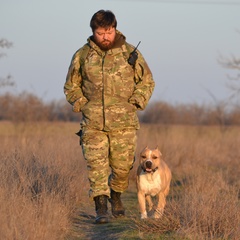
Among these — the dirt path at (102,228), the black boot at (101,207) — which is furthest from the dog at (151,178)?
the black boot at (101,207)

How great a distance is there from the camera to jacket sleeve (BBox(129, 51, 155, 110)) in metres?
8.86

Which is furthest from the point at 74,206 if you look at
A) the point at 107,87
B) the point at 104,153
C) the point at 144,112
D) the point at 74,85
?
the point at 144,112

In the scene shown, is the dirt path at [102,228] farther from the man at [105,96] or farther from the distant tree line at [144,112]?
the distant tree line at [144,112]

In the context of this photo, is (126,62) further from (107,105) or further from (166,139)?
(166,139)

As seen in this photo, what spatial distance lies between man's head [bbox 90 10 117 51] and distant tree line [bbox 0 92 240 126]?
16.6 m

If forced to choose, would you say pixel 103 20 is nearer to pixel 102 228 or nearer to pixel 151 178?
pixel 151 178

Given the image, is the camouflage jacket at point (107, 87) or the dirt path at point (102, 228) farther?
the camouflage jacket at point (107, 87)

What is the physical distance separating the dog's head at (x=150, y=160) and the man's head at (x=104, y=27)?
1.52 metres

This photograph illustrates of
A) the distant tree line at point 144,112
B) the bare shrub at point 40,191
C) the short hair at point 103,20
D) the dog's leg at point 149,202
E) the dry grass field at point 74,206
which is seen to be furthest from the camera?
the distant tree line at point 144,112

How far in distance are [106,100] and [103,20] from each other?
0.94m

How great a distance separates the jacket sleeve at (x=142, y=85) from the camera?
349 inches

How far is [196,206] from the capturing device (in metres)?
7.65

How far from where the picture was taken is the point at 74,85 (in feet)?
29.0

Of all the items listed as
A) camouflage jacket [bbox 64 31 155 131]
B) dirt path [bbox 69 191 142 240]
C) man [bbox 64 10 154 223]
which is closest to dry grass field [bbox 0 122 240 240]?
dirt path [bbox 69 191 142 240]
